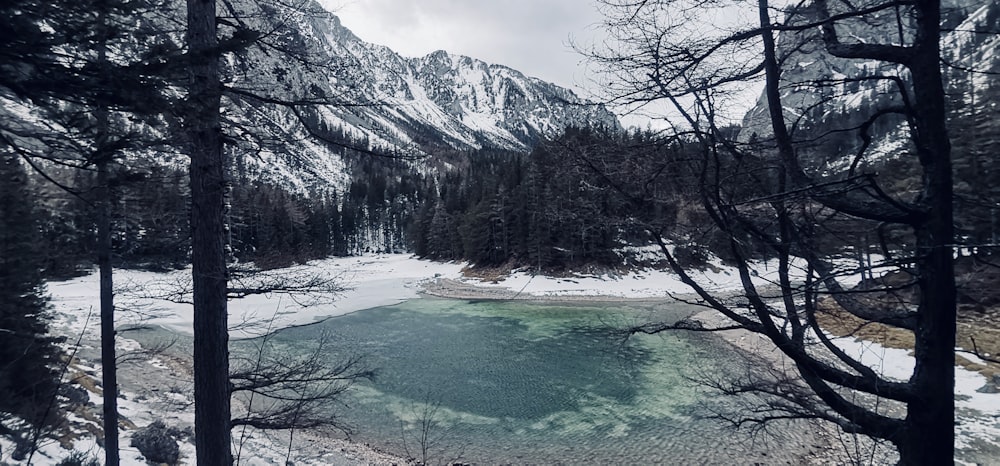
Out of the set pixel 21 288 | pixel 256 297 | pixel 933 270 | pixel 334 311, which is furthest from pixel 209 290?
pixel 256 297

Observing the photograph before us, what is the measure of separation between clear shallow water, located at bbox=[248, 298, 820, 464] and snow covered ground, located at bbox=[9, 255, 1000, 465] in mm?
1459

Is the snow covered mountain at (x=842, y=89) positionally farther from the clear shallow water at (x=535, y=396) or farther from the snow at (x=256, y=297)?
the snow at (x=256, y=297)

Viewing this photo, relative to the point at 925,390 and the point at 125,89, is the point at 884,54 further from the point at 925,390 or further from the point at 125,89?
the point at 125,89

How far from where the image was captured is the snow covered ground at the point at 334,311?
4410 millimetres

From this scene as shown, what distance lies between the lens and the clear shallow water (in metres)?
10.0

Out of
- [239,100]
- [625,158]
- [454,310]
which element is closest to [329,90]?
[239,100]

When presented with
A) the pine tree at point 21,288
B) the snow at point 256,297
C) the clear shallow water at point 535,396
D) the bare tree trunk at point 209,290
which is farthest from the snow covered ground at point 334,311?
the clear shallow water at point 535,396

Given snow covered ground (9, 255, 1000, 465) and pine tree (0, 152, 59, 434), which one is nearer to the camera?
snow covered ground (9, 255, 1000, 465)

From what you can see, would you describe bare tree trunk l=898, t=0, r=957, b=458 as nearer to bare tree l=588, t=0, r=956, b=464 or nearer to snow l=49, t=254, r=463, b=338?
bare tree l=588, t=0, r=956, b=464

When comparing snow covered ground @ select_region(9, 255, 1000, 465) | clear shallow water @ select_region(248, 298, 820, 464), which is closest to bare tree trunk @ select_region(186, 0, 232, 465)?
snow covered ground @ select_region(9, 255, 1000, 465)

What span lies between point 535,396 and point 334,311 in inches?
728

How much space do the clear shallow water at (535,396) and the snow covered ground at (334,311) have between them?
1459 mm

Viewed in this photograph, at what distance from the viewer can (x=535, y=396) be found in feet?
43.7

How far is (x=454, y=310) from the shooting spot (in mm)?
28328
